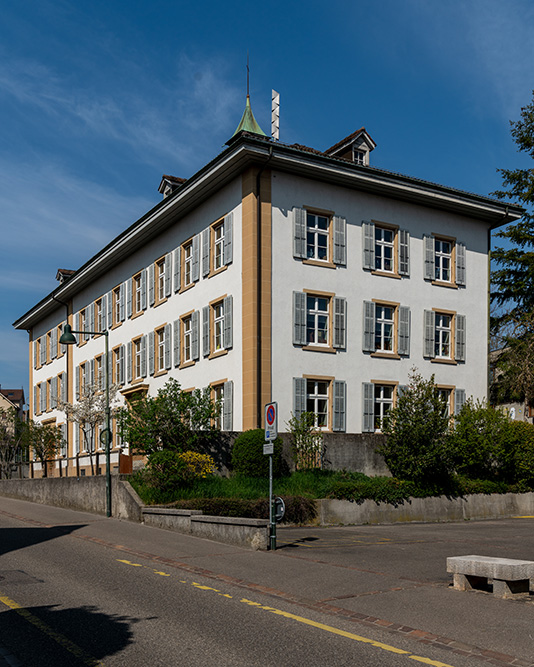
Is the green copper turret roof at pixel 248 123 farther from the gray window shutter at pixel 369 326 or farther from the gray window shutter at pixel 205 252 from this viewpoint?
the gray window shutter at pixel 369 326

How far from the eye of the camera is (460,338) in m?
31.6

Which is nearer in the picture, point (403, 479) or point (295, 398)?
point (403, 479)

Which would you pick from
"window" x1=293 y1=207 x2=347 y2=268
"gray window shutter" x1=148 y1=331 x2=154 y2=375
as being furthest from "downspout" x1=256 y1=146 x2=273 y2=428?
"gray window shutter" x1=148 y1=331 x2=154 y2=375

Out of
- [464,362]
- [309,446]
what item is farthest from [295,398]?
[464,362]

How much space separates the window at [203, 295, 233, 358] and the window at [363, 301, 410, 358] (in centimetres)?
516

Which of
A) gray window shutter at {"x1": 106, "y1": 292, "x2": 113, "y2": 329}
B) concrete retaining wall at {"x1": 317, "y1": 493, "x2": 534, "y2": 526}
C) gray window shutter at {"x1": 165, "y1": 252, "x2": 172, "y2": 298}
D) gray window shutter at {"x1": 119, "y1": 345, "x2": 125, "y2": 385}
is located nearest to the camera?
concrete retaining wall at {"x1": 317, "y1": 493, "x2": 534, "y2": 526}

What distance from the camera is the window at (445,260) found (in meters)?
31.3

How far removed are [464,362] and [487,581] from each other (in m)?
21.5

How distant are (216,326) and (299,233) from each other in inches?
185

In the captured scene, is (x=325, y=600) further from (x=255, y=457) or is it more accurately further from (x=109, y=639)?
(x=255, y=457)

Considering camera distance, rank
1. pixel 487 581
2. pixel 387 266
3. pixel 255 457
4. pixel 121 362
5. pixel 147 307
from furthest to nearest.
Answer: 1. pixel 121 362
2. pixel 147 307
3. pixel 387 266
4. pixel 255 457
5. pixel 487 581

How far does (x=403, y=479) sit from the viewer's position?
24.9 meters

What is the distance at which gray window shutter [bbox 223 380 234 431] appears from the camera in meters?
27.2

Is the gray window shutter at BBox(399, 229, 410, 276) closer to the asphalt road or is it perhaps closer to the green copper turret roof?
the green copper turret roof
